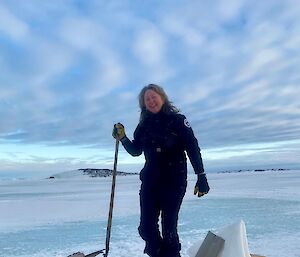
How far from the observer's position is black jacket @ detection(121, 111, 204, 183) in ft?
11.5

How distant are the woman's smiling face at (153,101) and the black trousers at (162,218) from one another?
62cm

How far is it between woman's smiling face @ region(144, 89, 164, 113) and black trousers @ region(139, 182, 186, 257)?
0.62 m

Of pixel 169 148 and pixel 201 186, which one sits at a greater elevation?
pixel 169 148

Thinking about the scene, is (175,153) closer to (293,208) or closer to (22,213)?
(293,208)

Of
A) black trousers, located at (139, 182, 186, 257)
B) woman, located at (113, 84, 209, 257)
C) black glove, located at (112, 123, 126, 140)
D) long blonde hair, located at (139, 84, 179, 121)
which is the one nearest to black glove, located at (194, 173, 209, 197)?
woman, located at (113, 84, 209, 257)

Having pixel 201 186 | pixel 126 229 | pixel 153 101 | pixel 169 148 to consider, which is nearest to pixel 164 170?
pixel 169 148

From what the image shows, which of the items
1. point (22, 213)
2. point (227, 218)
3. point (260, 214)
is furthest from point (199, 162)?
point (22, 213)

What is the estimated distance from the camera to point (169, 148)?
11.6 feet

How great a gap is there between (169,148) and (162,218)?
0.57m

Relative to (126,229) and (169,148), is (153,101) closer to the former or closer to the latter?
(169,148)

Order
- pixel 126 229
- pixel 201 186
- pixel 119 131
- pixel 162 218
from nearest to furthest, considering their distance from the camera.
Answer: pixel 201 186 < pixel 162 218 < pixel 119 131 < pixel 126 229

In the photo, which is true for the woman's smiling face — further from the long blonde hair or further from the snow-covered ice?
the snow-covered ice

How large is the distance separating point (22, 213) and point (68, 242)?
532cm

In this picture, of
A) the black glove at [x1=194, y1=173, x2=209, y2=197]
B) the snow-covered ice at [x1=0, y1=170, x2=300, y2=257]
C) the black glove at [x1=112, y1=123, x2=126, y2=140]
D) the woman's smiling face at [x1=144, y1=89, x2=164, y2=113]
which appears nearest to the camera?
the black glove at [x1=194, y1=173, x2=209, y2=197]
